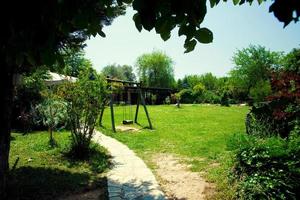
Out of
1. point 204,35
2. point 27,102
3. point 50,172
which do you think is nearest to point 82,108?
point 50,172

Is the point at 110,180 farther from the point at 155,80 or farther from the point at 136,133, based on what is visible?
the point at 155,80

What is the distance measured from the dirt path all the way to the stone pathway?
0.23 m

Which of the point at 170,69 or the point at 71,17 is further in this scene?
the point at 170,69

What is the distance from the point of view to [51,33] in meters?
1.88

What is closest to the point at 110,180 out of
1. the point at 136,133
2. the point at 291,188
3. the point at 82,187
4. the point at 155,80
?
the point at 82,187

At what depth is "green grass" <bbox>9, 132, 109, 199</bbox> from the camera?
5.66 m

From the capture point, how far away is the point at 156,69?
6384 centimetres

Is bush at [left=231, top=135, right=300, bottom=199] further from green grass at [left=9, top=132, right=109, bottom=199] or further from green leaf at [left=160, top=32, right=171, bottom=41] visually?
green leaf at [left=160, top=32, right=171, bottom=41]

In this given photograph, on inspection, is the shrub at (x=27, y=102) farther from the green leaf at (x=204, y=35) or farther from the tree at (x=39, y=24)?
the green leaf at (x=204, y=35)

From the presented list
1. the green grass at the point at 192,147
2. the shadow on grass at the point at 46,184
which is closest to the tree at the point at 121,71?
the green grass at the point at 192,147

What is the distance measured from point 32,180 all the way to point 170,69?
196 ft

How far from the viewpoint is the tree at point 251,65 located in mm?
50750

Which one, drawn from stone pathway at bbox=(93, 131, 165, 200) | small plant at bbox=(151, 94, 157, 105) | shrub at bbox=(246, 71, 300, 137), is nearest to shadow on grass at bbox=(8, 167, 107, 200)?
stone pathway at bbox=(93, 131, 165, 200)

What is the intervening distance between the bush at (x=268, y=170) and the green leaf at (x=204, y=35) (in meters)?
3.48
